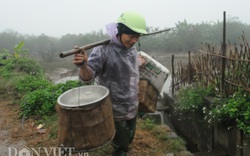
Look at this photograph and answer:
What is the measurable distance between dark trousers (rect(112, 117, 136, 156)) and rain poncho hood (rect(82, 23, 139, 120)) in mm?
89

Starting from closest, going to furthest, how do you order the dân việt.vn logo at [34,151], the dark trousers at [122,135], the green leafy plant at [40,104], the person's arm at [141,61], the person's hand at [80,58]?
1. the person's hand at [80,58]
2. the dark trousers at [122,135]
3. the person's arm at [141,61]
4. the dân việt.vn logo at [34,151]
5. the green leafy plant at [40,104]

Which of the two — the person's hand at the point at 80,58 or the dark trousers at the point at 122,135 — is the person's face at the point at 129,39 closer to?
the person's hand at the point at 80,58

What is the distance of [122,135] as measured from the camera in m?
2.70

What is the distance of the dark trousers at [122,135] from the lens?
265 cm

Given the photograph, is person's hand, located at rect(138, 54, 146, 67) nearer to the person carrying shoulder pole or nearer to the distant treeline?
the person carrying shoulder pole

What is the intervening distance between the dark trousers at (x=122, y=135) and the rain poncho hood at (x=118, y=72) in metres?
0.09

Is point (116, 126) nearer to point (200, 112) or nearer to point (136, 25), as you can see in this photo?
point (136, 25)

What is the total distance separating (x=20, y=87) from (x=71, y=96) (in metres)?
4.95

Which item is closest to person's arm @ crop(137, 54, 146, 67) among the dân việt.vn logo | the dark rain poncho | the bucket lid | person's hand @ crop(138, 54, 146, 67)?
person's hand @ crop(138, 54, 146, 67)

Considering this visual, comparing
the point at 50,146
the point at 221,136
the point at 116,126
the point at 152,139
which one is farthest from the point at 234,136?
the point at 50,146

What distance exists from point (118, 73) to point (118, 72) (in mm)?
10

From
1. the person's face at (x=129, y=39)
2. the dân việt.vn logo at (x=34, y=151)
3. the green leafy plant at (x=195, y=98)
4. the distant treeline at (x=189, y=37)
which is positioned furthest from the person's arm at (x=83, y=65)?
the distant treeline at (x=189, y=37)

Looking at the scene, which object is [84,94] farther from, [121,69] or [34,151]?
[34,151]

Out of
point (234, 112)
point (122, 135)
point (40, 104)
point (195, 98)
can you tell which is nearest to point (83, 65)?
point (122, 135)
